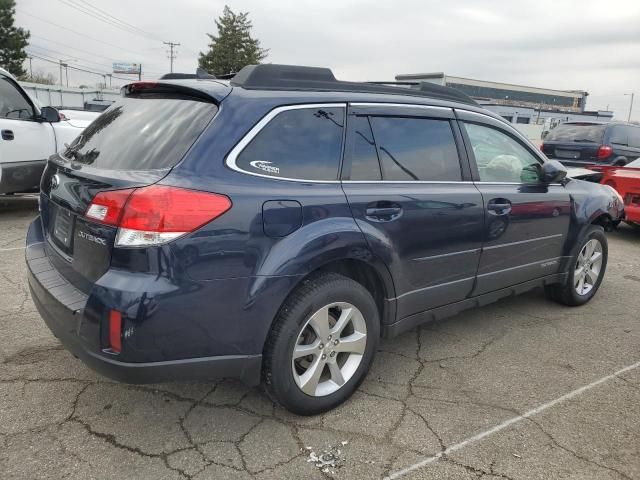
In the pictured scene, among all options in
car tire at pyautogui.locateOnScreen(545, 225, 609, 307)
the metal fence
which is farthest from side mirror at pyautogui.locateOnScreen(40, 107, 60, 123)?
the metal fence

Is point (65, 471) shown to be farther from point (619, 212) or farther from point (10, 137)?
point (10, 137)

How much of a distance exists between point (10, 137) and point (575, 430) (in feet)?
22.4

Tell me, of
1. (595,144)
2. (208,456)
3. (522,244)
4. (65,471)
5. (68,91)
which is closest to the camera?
(65,471)

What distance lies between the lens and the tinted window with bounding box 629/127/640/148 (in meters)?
10.2

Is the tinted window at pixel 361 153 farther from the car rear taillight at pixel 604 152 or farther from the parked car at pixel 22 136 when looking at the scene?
the car rear taillight at pixel 604 152

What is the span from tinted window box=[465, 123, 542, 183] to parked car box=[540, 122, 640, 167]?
6.77 meters

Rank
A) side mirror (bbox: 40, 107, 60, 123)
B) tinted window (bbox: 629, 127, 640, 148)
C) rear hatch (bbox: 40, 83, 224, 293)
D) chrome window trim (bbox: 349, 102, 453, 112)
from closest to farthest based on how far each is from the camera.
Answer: rear hatch (bbox: 40, 83, 224, 293) < chrome window trim (bbox: 349, 102, 453, 112) < side mirror (bbox: 40, 107, 60, 123) < tinted window (bbox: 629, 127, 640, 148)

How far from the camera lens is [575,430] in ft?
9.09

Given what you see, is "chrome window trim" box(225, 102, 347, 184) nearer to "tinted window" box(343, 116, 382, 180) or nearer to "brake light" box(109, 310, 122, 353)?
"tinted window" box(343, 116, 382, 180)

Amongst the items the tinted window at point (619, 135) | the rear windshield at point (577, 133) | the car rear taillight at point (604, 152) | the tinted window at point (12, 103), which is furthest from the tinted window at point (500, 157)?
the tinted window at point (619, 135)

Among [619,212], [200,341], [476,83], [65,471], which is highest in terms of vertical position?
[476,83]

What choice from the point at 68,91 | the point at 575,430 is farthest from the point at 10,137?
the point at 68,91

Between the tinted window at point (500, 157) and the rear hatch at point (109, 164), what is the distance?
1.93 m

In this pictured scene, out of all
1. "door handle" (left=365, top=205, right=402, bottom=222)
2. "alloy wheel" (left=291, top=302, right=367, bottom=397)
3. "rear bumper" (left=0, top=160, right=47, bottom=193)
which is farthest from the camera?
"rear bumper" (left=0, top=160, right=47, bottom=193)
